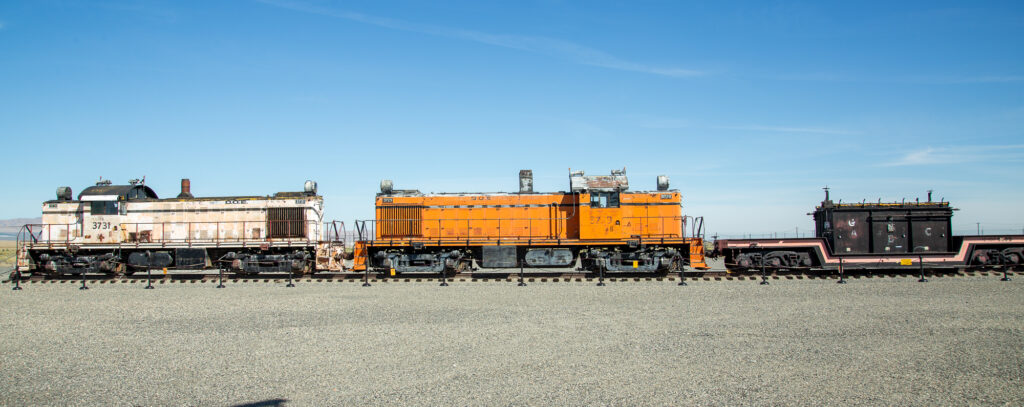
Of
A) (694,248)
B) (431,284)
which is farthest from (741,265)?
(431,284)

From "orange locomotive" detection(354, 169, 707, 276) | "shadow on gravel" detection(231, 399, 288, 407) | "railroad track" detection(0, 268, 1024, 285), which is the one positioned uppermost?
"orange locomotive" detection(354, 169, 707, 276)

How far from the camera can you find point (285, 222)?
19219 millimetres

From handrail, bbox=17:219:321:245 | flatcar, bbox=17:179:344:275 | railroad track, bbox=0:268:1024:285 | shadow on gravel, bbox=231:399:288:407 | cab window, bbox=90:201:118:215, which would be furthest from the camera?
cab window, bbox=90:201:118:215

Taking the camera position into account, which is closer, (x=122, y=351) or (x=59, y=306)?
(x=122, y=351)

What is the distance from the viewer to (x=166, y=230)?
1950cm

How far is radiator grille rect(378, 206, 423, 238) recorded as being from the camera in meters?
18.8

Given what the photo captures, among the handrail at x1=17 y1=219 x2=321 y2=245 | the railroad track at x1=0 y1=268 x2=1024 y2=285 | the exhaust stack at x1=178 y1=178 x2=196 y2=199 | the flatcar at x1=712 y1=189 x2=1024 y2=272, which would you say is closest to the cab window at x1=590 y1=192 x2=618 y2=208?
the railroad track at x1=0 y1=268 x2=1024 y2=285

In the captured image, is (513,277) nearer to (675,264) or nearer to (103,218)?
(675,264)

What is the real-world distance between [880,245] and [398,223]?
1442cm

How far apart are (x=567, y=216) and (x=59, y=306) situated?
12535 millimetres

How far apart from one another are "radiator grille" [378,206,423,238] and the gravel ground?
5170 mm

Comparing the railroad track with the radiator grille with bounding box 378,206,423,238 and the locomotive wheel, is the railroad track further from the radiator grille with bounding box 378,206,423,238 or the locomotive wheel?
the radiator grille with bounding box 378,206,423,238

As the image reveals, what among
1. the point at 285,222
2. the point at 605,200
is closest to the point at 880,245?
the point at 605,200

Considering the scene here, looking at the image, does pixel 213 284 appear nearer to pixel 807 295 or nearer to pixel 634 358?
pixel 634 358
